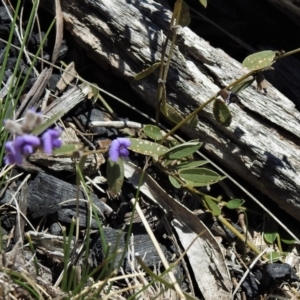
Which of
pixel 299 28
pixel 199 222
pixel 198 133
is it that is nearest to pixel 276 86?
pixel 299 28

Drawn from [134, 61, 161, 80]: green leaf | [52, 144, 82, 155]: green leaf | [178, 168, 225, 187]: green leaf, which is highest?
[52, 144, 82, 155]: green leaf

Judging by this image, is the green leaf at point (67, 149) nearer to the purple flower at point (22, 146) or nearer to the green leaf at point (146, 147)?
the purple flower at point (22, 146)

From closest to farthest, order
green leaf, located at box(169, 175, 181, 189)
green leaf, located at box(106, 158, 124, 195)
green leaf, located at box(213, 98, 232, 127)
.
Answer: green leaf, located at box(106, 158, 124, 195) < green leaf, located at box(213, 98, 232, 127) < green leaf, located at box(169, 175, 181, 189)

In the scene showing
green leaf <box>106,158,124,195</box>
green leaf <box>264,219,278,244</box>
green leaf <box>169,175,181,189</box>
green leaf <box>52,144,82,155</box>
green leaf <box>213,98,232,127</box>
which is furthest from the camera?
green leaf <box>264,219,278,244</box>

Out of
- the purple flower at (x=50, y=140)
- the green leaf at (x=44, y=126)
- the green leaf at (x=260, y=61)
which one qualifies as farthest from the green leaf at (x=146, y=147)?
the purple flower at (x=50, y=140)

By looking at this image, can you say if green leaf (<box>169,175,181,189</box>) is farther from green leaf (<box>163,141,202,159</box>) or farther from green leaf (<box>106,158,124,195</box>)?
green leaf (<box>106,158,124,195</box>)

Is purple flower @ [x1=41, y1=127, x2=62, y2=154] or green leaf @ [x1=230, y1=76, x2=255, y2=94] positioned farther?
green leaf @ [x1=230, y1=76, x2=255, y2=94]

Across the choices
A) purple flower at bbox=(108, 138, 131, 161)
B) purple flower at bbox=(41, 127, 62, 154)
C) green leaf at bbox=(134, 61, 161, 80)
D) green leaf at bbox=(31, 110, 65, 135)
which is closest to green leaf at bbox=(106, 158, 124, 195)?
purple flower at bbox=(108, 138, 131, 161)

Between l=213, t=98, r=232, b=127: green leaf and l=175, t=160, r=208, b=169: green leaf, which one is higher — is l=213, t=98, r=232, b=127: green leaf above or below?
above
